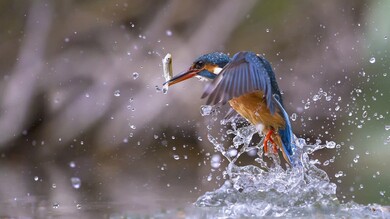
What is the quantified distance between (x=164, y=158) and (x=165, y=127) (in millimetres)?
247

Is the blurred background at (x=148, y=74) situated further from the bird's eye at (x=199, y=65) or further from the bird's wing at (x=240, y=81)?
the bird's wing at (x=240, y=81)

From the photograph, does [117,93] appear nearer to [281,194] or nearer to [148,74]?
[148,74]

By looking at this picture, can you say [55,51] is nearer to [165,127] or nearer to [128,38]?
[128,38]

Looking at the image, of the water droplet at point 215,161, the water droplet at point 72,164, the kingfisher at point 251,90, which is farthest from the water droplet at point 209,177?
the kingfisher at point 251,90

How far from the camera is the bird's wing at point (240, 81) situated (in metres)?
2.77

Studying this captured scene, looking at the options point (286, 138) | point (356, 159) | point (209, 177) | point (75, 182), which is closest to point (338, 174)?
point (356, 159)

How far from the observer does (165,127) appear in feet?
21.8

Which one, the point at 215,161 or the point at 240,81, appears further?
the point at 215,161

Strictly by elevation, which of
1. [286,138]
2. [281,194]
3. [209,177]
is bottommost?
[281,194]

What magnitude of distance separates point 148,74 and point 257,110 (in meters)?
3.57

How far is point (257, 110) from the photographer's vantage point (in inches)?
121

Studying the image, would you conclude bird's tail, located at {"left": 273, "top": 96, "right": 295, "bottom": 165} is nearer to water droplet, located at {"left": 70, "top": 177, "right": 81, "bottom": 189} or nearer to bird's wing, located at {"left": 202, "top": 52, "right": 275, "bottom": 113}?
bird's wing, located at {"left": 202, "top": 52, "right": 275, "bottom": 113}

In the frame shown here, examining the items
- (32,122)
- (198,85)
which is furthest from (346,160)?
(32,122)

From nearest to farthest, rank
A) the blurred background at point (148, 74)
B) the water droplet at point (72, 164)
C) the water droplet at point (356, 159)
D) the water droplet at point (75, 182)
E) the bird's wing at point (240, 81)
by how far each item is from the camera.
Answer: the bird's wing at point (240, 81), the water droplet at point (75, 182), the water droplet at point (356, 159), the water droplet at point (72, 164), the blurred background at point (148, 74)
